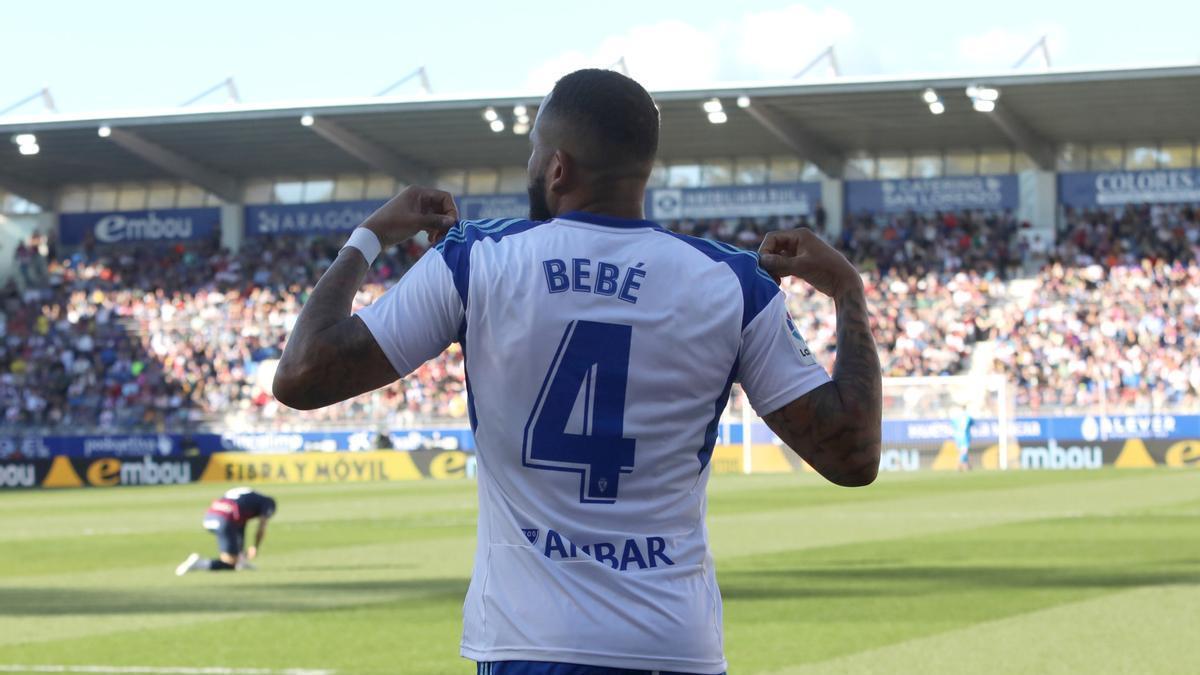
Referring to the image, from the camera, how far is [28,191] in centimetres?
5975

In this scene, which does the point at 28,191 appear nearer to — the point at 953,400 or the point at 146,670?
the point at 953,400

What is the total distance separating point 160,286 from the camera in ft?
180

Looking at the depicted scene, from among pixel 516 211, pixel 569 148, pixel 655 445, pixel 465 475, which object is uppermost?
pixel 516 211

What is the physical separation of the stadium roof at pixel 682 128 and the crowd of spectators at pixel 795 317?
241 centimetres

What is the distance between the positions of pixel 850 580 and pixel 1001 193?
123ft

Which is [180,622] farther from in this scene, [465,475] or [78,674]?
[465,475]

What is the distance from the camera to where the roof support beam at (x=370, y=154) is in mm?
51156

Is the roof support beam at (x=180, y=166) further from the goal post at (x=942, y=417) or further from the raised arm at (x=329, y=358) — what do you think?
the raised arm at (x=329, y=358)

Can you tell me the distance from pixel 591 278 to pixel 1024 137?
48.9 meters

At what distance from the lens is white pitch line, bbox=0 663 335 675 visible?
1053 centimetres

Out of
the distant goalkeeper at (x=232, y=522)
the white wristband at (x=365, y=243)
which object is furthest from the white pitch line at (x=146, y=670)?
the white wristband at (x=365, y=243)

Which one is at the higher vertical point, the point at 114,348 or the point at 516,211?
the point at 516,211

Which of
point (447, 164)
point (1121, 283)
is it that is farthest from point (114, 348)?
point (1121, 283)

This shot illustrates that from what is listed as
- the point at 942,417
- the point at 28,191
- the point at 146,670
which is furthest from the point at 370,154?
the point at 146,670
